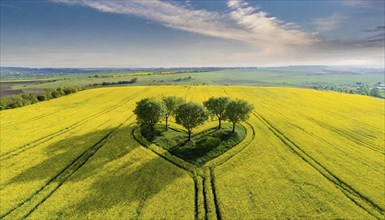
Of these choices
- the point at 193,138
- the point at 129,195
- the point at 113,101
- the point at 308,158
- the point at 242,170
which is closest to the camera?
the point at 129,195

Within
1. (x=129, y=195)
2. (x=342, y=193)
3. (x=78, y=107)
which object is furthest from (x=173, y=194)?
(x=78, y=107)

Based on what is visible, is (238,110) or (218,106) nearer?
(238,110)

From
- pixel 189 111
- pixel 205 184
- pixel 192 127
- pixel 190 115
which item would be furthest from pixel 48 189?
pixel 189 111

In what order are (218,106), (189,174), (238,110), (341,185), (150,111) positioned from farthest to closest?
1. (218,106)
2. (238,110)
3. (150,111)
4. (189,174)
5. (341,185)

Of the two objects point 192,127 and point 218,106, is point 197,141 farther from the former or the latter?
point 218,106

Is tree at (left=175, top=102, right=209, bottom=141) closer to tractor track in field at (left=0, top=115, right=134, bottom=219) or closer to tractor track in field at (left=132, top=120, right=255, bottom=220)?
tractor track in field at (left=132, top=120, right=255, bottom=220)

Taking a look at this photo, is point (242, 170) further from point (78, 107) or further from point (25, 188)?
point (78, 107)

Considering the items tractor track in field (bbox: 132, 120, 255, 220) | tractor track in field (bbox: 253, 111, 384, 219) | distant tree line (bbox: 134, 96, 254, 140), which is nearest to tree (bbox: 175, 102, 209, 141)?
distant tree line (bbox: 134, 96, 254, 140)
